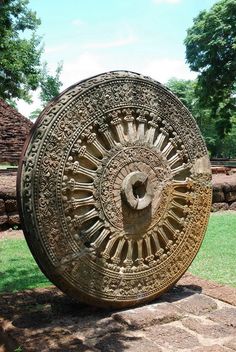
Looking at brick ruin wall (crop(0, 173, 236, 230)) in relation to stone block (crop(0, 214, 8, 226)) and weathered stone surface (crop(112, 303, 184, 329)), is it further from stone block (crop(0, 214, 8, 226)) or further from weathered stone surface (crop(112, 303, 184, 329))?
weathered stone surface (crop(112, 303, 184, 329))

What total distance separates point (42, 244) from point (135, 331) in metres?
0.96

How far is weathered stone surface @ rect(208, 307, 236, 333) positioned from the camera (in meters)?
3.43

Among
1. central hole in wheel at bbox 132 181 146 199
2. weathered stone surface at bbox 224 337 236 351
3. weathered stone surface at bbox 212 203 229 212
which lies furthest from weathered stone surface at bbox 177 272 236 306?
weathered stone surface at bbox 212 203 229 212

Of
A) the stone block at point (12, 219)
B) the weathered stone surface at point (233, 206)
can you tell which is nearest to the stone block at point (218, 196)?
the weathered stone surface at point (233, 206)

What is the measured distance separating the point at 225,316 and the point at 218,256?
2.59 m

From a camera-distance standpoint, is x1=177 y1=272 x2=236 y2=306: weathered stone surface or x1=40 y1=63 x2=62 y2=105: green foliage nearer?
x1=177 y1=272 x2=236 y2=306: weathered stone surface

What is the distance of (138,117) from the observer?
366 centimetres

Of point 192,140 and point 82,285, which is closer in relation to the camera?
point 82,285

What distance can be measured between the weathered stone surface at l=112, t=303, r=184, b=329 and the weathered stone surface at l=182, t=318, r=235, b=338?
0.38ft

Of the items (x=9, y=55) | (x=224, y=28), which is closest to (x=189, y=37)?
(x=224, y=28)

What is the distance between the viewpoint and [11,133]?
70.8 ft

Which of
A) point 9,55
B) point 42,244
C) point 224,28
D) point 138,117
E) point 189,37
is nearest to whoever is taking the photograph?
point 42,244

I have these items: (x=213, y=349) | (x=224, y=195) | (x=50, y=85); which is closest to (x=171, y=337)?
(x=213, y=349)

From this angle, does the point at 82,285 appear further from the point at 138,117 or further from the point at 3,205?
the point at 3,205
